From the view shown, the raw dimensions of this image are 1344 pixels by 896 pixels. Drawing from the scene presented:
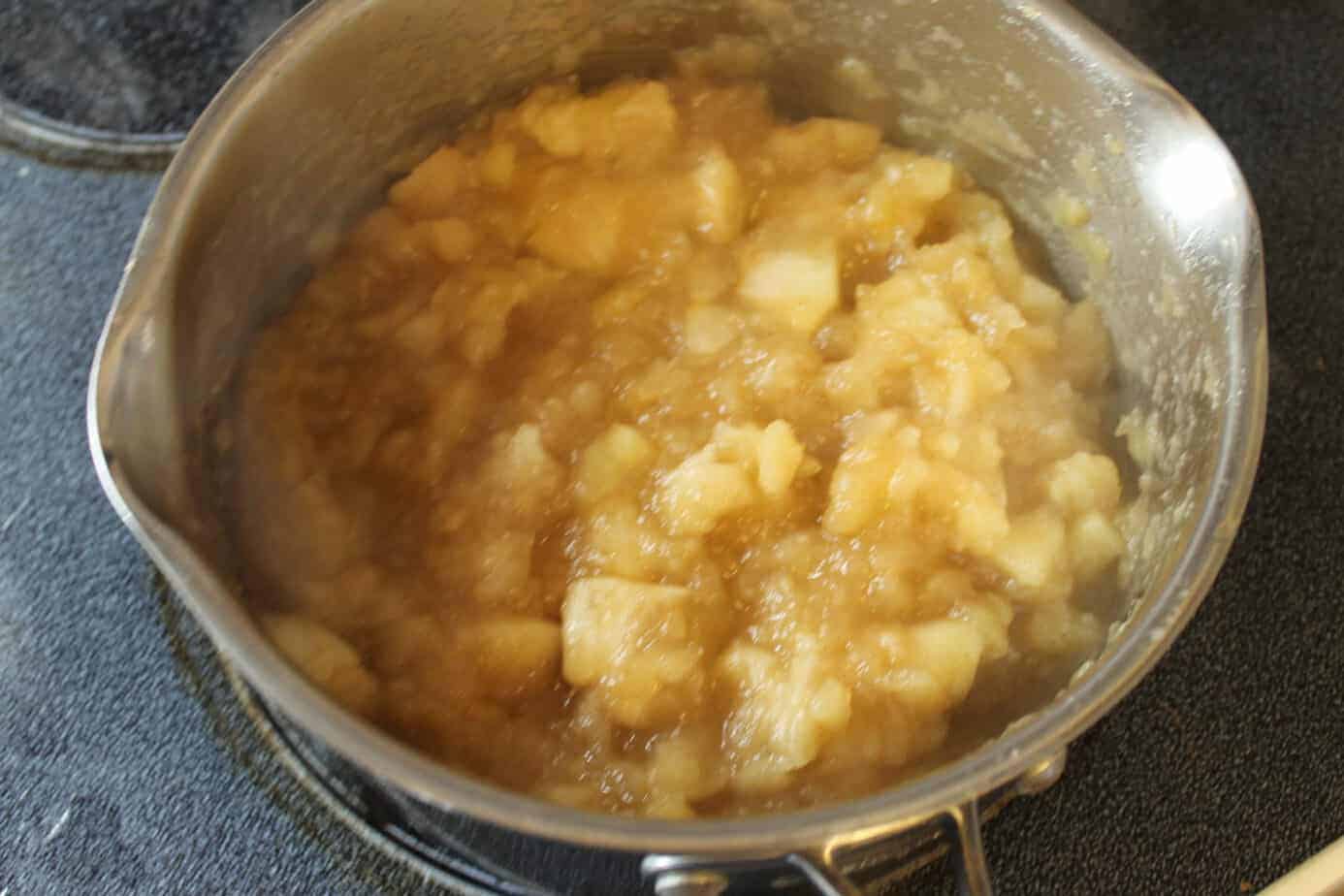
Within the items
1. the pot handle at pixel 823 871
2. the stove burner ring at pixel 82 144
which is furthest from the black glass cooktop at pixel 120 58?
the pot handle at pixel 823 871

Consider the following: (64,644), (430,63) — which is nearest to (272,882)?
(64,644)

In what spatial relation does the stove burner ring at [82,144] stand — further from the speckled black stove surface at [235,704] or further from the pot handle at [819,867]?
the pot handle at [819,867]

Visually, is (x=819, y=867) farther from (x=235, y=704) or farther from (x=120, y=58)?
(x=120, y=58)

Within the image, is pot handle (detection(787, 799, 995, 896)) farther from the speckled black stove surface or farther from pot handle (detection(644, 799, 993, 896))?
the speckled black stove surface

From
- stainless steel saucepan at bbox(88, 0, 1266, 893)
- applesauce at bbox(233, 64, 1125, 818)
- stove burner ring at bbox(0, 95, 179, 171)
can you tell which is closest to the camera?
stainless steel saucepan at bbox(88, 0, 1266, 893)

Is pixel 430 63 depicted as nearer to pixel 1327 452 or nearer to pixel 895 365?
pixel 895 365

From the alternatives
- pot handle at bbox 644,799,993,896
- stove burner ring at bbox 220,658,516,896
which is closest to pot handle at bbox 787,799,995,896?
pot handle at bbox 644,799,993,896
